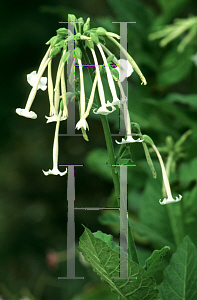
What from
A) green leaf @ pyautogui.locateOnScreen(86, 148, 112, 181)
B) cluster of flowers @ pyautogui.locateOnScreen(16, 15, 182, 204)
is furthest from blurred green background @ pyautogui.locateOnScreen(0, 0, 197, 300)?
cluster of flowers @ pyautogui.locateOnScreen(16, 15, 182, 204)

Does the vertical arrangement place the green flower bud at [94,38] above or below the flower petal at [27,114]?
above

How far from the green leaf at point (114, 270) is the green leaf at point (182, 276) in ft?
0.06

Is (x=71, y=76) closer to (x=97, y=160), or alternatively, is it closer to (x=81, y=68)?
(x=81, y=68)

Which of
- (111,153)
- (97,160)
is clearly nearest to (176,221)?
(97,160)

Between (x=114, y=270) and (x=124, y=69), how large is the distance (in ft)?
0.48

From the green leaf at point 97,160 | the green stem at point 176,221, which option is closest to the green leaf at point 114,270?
the green stem at point 176,221

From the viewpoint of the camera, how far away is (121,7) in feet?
2.67

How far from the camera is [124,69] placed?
25 centimetres

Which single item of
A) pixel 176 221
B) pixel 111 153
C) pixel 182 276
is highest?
pixel 111 153

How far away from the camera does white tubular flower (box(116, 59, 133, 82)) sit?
25 cm

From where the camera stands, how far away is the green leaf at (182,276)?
0.98ft

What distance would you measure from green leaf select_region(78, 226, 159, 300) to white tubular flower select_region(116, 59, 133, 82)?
0.11m

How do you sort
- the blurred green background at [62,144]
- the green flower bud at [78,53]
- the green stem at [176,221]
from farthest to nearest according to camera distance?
the blurred green background at [62,144] → the green stem at [176,221] → the green flower bud at [78,53]

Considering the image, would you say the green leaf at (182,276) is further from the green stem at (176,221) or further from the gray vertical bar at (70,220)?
the green stem at (176,221)
